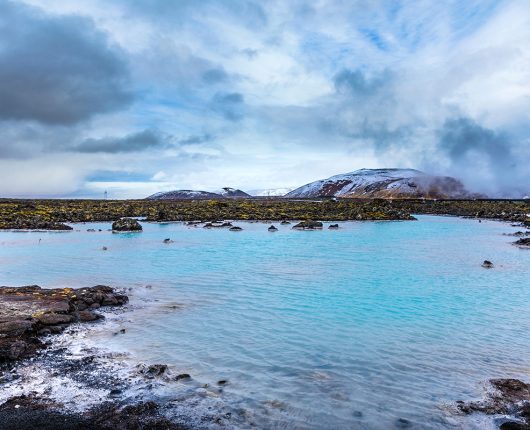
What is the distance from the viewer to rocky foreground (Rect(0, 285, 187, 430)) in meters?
6.76

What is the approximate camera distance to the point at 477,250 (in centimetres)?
3073

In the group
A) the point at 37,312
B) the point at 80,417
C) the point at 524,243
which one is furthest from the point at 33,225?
the point at 524,243

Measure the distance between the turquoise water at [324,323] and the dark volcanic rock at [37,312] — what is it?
1632 mm

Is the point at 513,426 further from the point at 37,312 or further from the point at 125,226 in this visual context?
the point at 125,226

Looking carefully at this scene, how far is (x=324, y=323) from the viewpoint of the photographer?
12781 mm

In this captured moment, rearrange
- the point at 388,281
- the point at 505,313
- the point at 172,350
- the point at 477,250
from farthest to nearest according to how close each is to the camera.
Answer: the point at 477,250 < the point at 388,281 < the point at 505,313 < the point at 172,350

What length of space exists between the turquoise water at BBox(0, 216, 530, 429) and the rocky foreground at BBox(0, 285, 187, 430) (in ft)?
4.79

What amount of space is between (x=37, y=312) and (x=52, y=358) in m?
3.37

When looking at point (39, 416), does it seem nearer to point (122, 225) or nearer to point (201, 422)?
point (201, 422)

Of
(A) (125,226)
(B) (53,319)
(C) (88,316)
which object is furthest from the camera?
(A) (125,226)

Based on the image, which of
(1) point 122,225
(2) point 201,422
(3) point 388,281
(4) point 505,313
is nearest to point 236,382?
(2) point 201,422

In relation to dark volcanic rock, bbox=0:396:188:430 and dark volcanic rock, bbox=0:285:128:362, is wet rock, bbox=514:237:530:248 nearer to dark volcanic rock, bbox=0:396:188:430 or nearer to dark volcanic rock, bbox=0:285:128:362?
dark volcanic rock, bbox=0:285:128:362

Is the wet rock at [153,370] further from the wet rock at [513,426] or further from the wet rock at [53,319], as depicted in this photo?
the wet rock at [513,426]

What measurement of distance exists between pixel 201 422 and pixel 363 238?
1298 inches
